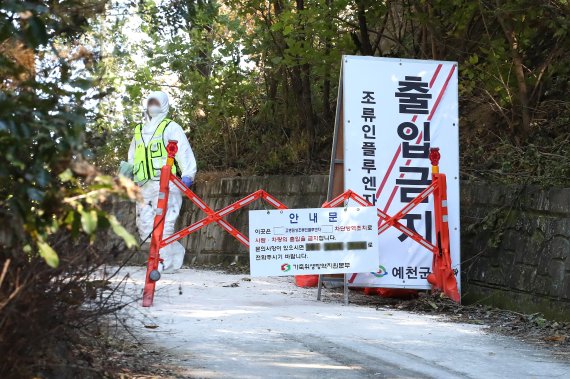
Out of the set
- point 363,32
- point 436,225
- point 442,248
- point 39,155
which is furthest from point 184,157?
point 39,155

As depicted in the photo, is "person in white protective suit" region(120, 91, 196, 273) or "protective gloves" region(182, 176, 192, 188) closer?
"protective gloves" region(182, 176, 192, 188)

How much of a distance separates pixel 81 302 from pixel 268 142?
44.7ft

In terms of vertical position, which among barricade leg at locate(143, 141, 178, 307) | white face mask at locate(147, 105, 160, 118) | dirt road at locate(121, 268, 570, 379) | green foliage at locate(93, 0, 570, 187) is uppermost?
green foliage at locate(93, 0, 570, 187)

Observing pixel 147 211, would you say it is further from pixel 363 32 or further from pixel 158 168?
pixel 363 32

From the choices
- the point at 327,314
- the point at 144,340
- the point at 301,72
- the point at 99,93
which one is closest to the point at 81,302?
the point at 99,93

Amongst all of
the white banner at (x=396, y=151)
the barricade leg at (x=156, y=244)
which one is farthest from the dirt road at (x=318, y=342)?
the white banner at (x=396, y=151)

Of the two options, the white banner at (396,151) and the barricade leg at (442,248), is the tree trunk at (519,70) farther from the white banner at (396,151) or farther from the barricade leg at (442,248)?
the barricade leg at (442,248)

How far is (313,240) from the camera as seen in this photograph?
10.3 metres

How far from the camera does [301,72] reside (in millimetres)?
16734

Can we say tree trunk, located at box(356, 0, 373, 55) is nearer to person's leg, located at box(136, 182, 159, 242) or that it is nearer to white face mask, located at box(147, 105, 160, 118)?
white face mask, located at box(147, 105, 160, 118)

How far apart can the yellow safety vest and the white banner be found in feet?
10.1

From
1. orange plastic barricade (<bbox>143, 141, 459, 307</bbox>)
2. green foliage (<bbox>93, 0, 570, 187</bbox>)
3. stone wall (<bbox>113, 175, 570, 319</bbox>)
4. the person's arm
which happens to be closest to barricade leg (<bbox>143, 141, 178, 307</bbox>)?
orange plastic barricade (<bbox>143, 141, 459, 307</bbox>)

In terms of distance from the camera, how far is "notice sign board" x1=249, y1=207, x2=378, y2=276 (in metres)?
10.2

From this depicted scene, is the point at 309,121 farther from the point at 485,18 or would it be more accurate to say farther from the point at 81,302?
the point at 81,302
